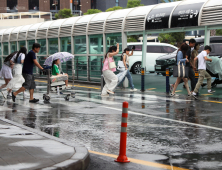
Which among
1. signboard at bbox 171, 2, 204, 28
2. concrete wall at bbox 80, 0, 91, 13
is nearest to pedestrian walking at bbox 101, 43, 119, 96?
signboard at bbox 171, 2, 204, 28

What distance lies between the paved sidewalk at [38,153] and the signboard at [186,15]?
30.2 ft

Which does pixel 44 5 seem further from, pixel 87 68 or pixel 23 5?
pixel 87 68

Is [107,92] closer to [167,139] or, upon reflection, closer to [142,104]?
[142,104]

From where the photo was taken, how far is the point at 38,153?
196 inches

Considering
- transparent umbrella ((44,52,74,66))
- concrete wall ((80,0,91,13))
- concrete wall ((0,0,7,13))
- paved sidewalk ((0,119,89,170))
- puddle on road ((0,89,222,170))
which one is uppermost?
concrete wall ((80,0,91,13))

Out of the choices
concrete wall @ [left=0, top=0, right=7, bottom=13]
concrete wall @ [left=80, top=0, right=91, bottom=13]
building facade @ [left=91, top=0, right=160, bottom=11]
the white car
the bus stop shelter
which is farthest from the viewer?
concrete wall @ [left=80, top=0, right=91, bottom=13]

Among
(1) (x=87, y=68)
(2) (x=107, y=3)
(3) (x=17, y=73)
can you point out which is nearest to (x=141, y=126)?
(3) (x=17, y=73)

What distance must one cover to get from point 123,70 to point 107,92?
177 centimetres

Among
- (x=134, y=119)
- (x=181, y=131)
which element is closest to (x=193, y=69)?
(x=134, y=119)

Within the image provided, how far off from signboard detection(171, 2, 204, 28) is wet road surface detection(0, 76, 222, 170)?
3.06 metres

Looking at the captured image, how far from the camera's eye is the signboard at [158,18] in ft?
48.9

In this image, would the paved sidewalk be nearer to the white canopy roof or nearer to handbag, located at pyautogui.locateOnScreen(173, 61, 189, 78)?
handbag, located at pyautogui.locateOnScreen(173, 61, 189, 78)

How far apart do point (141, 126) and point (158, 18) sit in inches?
333

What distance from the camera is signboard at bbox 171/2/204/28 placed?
45.3ft
